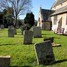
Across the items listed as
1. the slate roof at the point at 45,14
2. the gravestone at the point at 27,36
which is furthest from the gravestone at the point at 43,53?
the slate roof at the point at 45,14

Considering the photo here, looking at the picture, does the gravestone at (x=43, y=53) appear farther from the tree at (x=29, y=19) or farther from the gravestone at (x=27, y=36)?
the tree at (x=29, y=19)

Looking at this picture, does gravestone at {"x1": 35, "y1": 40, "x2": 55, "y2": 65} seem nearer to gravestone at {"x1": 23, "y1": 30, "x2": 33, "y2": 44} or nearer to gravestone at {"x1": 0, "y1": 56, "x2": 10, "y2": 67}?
gravestone at {"x1": 0, "y1": 56, "x2": 10, "y2": 67}

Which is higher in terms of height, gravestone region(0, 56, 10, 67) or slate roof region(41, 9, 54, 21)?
slate roof region(41, 9, 54, 21)

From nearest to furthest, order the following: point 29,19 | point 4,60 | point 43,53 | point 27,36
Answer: point 4,60, point 43,53, point 27,36, point 29,19

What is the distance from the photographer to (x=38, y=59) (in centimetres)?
1059

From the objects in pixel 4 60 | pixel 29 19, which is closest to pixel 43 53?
pixel 4 60

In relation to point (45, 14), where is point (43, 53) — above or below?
below

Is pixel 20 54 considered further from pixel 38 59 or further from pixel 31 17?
pixel 31 17

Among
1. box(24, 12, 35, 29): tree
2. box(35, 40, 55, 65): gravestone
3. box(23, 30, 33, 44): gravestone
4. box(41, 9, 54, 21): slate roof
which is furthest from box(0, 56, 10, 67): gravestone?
box(24, 12, 35, 29): tree

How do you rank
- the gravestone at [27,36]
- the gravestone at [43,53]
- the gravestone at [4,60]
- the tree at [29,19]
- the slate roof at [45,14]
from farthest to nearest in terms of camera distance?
1. the tree at [29,19]
2. the slate roof at [45,14]
3. the gravestone at [27,36]
4. the gravestone at [43,53]
5. the gravestone at [4,60]

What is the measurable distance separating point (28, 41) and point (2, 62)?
7652mm

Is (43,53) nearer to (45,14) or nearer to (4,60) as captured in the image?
(4,60)

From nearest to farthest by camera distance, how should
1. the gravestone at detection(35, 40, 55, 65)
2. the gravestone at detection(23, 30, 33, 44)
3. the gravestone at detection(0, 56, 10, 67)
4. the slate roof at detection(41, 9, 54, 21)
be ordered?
the gravestone at detection(0, 56, 10, 67) → the gravestone at detection(35, 40, 55, 65) → the gravestone at detection(23, 30, 33, 44) → the slate roof at detection(41, 9, 54, 21)

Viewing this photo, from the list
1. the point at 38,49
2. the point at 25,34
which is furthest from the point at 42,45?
the point at 25,34
